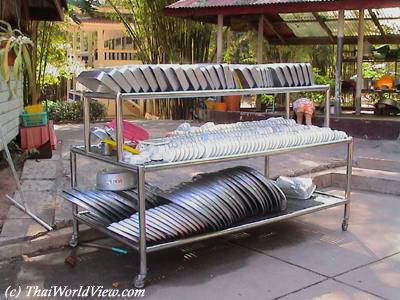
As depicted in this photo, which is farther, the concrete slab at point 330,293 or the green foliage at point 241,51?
the green foliage at point 241,51

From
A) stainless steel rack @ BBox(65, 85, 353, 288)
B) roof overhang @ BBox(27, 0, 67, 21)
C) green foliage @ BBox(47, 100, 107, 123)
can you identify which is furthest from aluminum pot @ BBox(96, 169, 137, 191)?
green foliage @ BBox(47, 100, 107, 123)

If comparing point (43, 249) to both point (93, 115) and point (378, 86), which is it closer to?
point (378, 86)

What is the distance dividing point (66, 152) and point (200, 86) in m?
4.04

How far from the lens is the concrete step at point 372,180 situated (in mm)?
5773

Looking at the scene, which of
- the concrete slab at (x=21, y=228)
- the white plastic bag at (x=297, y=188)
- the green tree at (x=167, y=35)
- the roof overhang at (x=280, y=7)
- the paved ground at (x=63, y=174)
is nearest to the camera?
the concrete slab at (x=21, y=228)

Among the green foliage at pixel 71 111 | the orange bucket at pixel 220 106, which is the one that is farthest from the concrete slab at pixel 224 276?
the green foliage at pixel 71 111

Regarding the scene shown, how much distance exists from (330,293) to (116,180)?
1.65 meters

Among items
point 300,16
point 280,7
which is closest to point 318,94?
point 300,16

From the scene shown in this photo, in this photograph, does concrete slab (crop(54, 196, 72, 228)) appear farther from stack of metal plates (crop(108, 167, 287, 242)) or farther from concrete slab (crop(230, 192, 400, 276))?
concrete slab (crop(230, 192, 400, 276))

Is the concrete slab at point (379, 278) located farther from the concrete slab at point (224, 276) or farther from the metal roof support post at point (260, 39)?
the metal roof support post at point (260, 39)

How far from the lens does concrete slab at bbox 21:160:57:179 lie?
18.4ft

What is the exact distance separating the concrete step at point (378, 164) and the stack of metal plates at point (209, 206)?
283 centimetres

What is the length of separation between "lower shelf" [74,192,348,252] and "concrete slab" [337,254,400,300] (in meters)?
0.70

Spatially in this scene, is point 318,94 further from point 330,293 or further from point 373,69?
point 330,293
